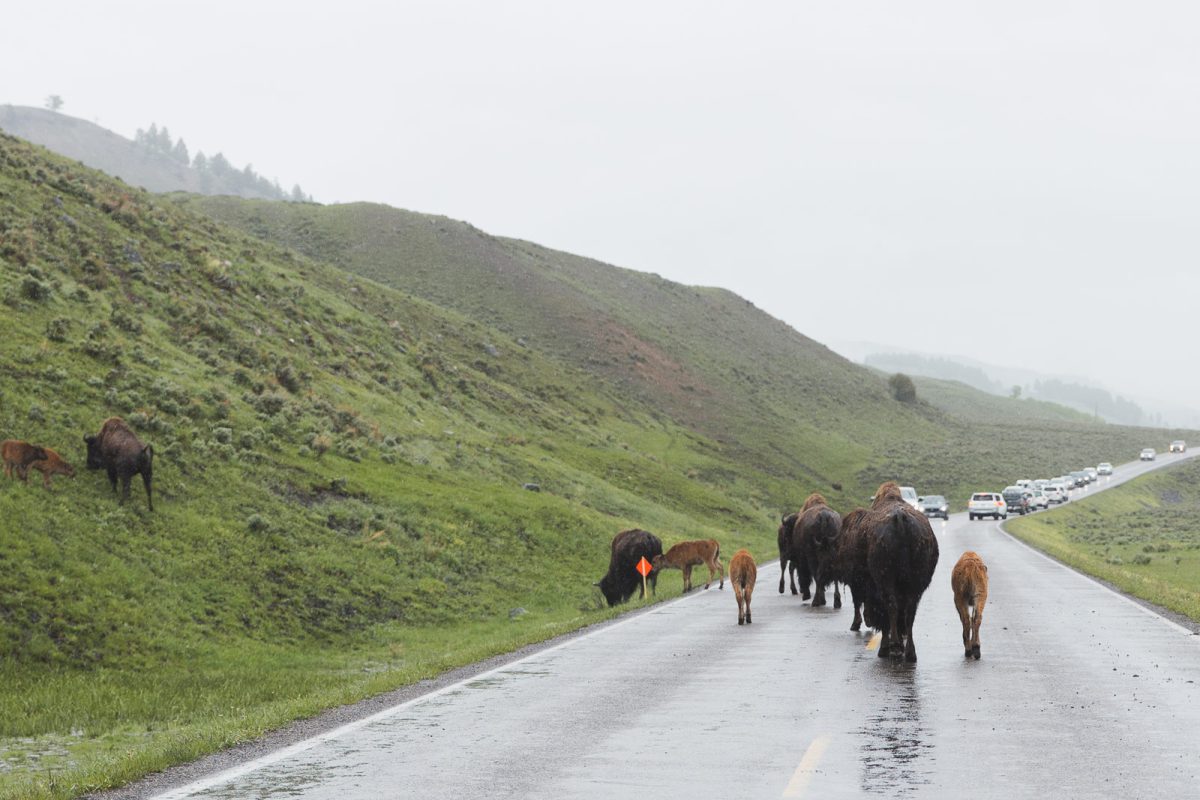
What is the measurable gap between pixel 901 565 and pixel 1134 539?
4160 cm

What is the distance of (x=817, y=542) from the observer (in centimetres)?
2050

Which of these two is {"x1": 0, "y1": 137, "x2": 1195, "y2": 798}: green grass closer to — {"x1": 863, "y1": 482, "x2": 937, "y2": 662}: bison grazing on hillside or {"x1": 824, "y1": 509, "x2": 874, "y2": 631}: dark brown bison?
{"x1": 824, "y1": 509, "x2": 874, "y2": 631}: dark brown bison

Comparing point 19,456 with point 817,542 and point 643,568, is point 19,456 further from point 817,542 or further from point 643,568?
point 817,542

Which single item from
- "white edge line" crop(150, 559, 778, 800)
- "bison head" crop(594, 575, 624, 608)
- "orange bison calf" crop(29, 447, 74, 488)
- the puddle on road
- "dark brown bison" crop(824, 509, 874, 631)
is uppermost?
"orange bison calf" crop(29, 447, 74, 488)

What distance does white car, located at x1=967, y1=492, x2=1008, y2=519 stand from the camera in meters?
65.1

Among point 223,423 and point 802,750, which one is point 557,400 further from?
point 802,750

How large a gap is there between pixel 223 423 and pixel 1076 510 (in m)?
59.3

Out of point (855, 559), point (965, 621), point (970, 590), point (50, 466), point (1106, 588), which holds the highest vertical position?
point (50, 466)

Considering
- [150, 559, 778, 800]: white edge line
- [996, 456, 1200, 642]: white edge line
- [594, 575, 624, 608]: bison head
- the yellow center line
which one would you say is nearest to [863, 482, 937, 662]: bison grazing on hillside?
the yellow center line

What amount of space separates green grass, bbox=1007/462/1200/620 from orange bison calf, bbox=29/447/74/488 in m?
19.7

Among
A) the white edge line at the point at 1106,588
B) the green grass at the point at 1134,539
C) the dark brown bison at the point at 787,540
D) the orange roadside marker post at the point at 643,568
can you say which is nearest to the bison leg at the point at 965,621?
the white edge line at the point at 1106,588

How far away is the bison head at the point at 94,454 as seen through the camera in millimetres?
20406

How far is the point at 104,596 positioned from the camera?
16625 millimetres

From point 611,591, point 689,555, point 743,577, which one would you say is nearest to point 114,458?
point 611,591
